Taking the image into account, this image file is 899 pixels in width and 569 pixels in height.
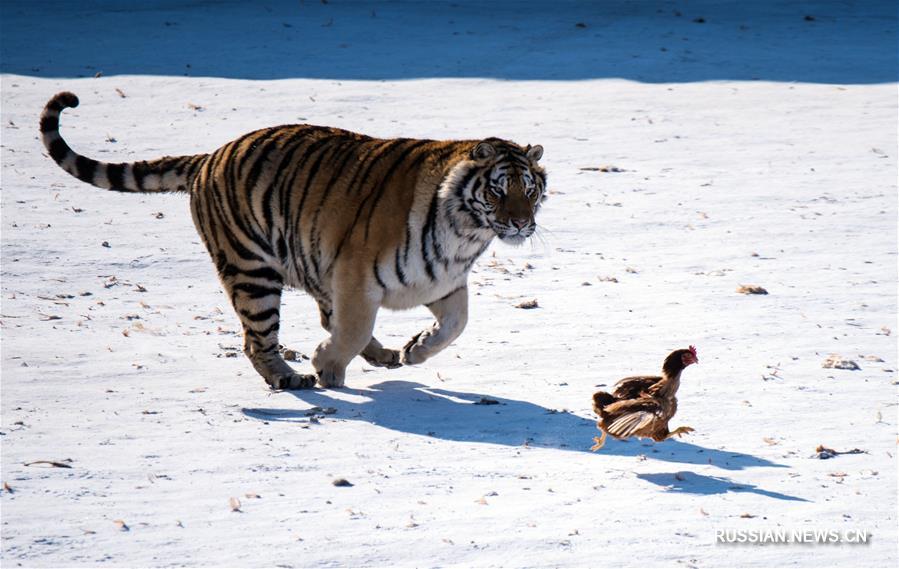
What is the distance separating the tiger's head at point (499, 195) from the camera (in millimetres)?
6367

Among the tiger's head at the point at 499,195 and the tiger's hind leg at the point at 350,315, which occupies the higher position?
the tiger's head at the point at 499,195

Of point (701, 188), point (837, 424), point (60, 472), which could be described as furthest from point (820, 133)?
point (60, 472)

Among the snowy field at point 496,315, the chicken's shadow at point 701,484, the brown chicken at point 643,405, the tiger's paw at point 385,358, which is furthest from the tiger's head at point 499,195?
the chicken's shadow at point 701,484

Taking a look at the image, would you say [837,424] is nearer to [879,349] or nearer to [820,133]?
[879,349]

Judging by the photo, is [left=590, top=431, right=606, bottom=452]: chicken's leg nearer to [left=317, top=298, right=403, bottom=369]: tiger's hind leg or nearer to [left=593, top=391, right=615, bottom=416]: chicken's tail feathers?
[left=593, top=391, right=615, bottom=416]: chicken's tail feathers

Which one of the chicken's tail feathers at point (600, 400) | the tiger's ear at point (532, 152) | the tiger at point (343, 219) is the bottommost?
the chicken's tail feathers at point (600, 400)

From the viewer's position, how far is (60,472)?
17.4ft

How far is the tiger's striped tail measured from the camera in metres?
6.94

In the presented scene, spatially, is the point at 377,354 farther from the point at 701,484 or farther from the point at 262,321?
the point at 701,484

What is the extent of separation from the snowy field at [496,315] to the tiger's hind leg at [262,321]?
5.3 inches

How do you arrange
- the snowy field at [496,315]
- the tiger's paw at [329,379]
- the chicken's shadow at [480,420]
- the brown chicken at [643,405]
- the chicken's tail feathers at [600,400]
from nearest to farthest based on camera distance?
the snowy field at [496,315]
the brown chicken at [643,405]
the chicken's tail feathers at [600,400]
the chicken's shadow at [480,420]
the tiger's paw at [329,379]

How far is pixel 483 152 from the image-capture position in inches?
252

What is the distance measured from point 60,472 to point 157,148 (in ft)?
19.2

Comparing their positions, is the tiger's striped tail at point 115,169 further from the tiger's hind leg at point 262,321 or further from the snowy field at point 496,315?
the snowy field at point 496,315
